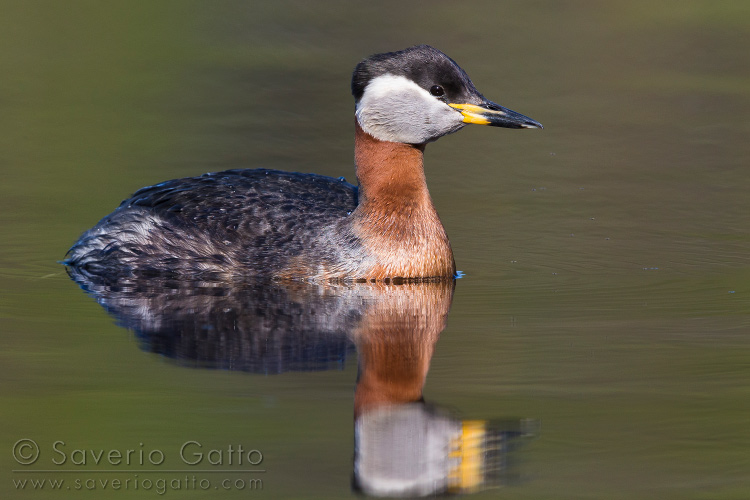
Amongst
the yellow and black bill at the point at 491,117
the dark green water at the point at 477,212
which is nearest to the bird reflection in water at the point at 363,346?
the dark green water at the point at 477,212

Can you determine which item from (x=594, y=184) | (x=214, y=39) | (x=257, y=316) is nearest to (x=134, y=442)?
(x=257, y=316)

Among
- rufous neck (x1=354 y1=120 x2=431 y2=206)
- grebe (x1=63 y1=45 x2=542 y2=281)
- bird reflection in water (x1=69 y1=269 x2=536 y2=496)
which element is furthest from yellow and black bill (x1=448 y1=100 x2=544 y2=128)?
bird reflection in water (x1=69 y1=269 x2=536 y2=496)

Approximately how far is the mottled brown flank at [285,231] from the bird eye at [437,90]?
567 mm

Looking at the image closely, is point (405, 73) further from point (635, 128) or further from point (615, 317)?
point (635, 128)

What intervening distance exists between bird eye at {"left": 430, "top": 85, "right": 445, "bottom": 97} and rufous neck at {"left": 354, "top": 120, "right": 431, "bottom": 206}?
1.80 feet

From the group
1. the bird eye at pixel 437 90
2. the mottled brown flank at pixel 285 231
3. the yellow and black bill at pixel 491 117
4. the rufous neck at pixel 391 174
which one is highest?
the bird eye at pixel 437 90

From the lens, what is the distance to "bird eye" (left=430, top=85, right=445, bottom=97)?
1093 cm

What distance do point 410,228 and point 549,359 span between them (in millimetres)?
2885

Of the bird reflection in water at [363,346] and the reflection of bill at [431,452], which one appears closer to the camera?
the reflection of bill at [431,452]

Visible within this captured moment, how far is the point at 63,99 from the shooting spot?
1814cm

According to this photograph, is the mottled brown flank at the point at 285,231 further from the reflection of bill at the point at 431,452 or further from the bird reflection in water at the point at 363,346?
the reflection of bill at the point at 431,452

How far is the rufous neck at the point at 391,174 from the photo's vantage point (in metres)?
11.1

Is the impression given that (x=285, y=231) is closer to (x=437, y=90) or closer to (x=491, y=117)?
(x=437, y=90)

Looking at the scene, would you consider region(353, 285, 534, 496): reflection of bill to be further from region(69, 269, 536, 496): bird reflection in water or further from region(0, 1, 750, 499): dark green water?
region(0, 1, 750, 499): dark green water
